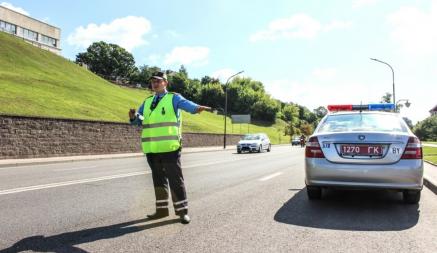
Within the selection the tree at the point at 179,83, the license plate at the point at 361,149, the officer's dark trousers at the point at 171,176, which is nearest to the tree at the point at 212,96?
the tree at the point at 179,83

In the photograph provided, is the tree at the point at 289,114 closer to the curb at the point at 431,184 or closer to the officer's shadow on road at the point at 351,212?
the curb at the point at 431,184

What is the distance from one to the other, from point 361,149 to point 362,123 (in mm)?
962

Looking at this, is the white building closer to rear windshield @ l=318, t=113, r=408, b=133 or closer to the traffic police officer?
rear windshield @ l=318, t=113, r=408, b=133

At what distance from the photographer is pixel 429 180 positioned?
9.91m

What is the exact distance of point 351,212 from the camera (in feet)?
20.7

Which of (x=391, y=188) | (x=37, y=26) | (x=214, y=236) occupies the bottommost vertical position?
(x=214, y=236)

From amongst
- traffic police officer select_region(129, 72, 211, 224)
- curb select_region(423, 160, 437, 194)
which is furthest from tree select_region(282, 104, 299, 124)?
traffic police officer select_region(129, 72, 211, 224)

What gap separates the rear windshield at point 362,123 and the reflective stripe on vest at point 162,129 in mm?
2824

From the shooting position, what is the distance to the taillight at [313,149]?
662cm

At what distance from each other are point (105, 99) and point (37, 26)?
43.1 meters

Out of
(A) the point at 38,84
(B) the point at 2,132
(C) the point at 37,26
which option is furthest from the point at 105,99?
(C) the point at 37,26

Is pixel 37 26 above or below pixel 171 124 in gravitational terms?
above

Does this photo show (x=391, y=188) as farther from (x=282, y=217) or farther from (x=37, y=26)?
(x=37, y=26)

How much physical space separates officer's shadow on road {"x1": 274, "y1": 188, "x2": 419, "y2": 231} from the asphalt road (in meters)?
0.01
